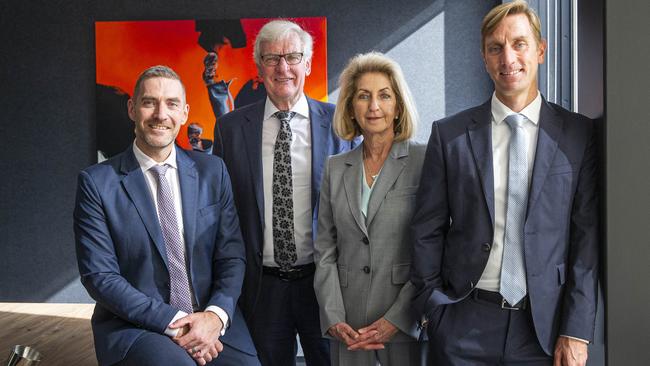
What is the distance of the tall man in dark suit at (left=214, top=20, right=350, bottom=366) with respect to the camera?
104 inches

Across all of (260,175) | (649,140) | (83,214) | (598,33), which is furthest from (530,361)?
(83,214)

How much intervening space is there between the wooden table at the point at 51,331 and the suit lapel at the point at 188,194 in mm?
2011

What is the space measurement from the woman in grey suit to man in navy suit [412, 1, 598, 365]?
0.26m

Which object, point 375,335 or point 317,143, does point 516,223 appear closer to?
point 375,335

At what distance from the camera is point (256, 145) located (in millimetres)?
2715

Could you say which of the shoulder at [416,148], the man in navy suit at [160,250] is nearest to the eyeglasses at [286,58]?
the man in navy suit at [160,250]

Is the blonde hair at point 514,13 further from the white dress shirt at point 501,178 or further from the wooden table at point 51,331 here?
the wooden table at point 51,331

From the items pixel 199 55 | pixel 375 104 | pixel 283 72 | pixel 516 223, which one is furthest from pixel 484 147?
pixel 199 55

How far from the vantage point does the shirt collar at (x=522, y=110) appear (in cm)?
193

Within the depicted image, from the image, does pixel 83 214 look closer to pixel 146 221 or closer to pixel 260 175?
pixel 146 221

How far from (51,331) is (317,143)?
2.98 metres

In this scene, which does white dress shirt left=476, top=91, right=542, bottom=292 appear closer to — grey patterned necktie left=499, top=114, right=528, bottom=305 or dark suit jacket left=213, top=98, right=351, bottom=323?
grey patterned necktie left=499, top=114, right=528, bottom=305

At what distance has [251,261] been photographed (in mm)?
2660

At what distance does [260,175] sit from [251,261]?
34 centimetres
